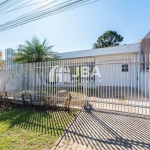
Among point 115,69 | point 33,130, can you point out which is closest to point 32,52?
point 115,69

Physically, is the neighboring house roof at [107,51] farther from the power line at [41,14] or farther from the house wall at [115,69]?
the power line at [41,14]

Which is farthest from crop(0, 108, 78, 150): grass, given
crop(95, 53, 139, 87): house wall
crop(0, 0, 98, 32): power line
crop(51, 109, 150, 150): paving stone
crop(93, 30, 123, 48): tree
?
crop(93, 30, 123, 48): tree

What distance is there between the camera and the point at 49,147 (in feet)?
11.1

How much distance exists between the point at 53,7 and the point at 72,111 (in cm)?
511

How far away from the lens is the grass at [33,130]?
3527 millimetres

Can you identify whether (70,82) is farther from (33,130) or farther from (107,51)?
(107,51)

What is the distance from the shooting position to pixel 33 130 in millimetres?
4379

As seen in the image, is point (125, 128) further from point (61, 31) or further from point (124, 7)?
point (61, 31)

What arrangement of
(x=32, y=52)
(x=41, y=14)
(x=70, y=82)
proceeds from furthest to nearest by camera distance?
(x=32, y=52) → (x=70, y=82) → (x=41, y=14)

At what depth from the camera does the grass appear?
3527mm

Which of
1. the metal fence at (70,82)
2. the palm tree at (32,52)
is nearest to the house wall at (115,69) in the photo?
the metal fence at (70,82)

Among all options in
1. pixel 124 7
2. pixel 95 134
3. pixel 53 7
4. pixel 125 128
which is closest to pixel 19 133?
pixel 95 134

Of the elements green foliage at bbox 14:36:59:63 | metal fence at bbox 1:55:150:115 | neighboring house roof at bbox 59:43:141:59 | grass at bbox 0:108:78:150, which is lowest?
grass at bbox 0:108:78:150

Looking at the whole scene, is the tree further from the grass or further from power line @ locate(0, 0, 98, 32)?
the grass
